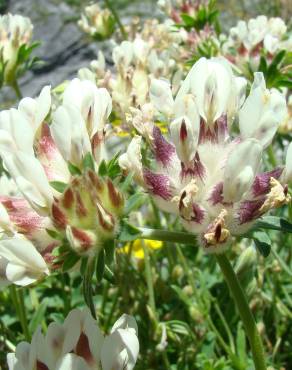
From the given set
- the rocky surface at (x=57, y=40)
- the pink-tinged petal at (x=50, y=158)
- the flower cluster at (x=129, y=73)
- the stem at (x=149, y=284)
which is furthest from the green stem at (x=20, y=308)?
the rocky surface at (x=57, y=40)

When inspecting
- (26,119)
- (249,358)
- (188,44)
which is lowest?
(249,358)

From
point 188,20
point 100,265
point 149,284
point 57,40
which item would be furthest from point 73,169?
point 57,40

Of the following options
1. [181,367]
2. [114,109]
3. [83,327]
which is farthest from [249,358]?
[83,327]

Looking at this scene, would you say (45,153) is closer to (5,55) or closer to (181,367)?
(181,367)

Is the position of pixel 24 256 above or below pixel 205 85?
below

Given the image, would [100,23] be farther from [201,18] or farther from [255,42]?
[255,42]

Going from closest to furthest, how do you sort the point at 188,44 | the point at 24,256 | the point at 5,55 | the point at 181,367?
the point at 24,256
the point at 181,367
the point at 5,55
the point at 188,44

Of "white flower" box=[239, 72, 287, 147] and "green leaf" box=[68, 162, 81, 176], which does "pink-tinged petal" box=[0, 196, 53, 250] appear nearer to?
"green leaf" box=[68, 162, 81, 176]
